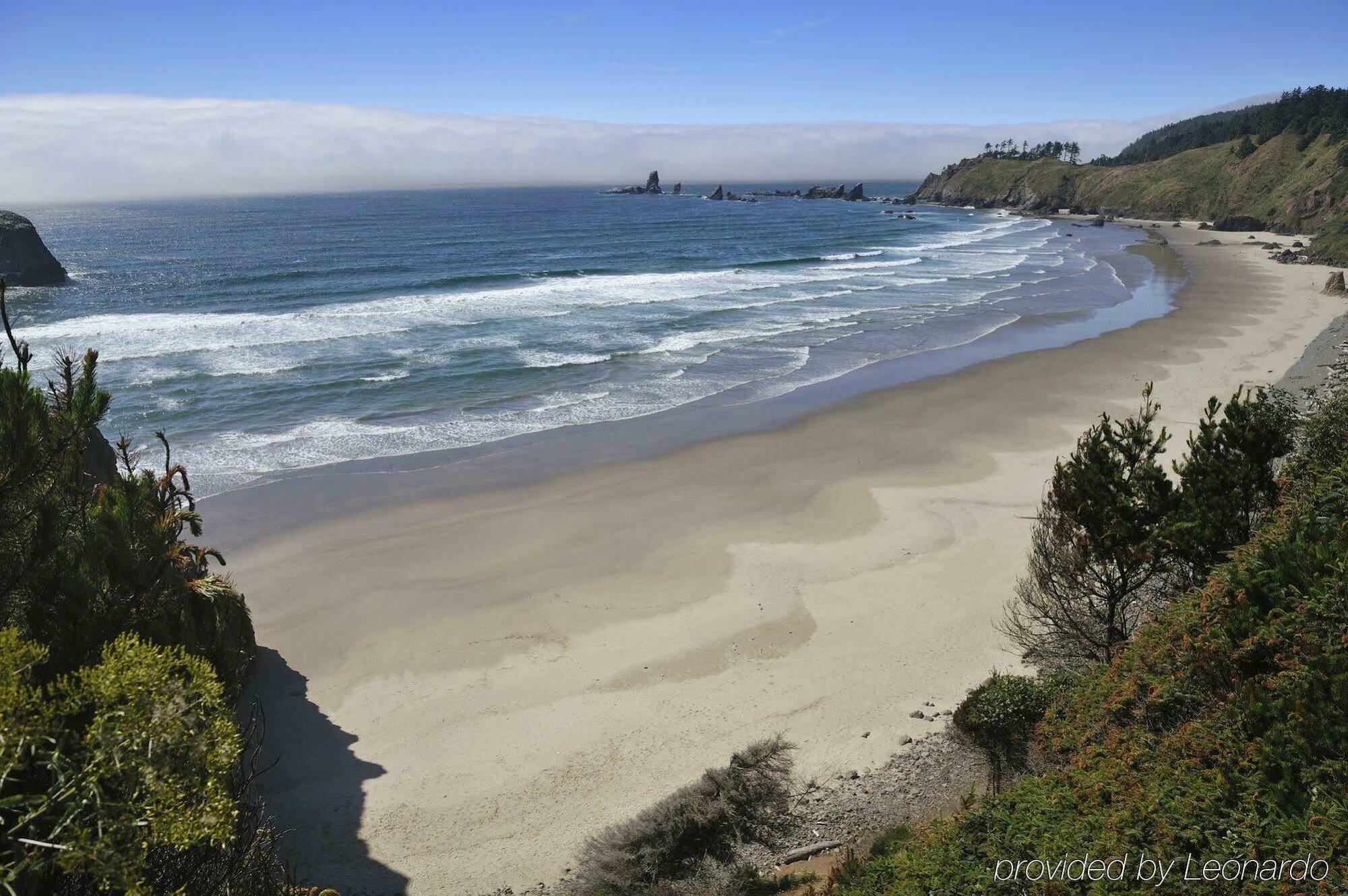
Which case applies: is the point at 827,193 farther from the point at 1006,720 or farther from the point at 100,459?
the point at 1006,720

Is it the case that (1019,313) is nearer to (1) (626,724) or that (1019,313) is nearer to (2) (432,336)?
(2) (432,336)

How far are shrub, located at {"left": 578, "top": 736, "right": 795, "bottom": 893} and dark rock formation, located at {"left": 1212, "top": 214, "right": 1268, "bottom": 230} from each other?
106354 mm

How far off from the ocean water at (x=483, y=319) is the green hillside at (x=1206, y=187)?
18301mm

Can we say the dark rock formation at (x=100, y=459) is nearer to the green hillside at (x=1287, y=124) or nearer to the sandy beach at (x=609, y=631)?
the sandy beach at (x=609, y=631)

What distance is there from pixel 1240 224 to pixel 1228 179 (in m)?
17.7

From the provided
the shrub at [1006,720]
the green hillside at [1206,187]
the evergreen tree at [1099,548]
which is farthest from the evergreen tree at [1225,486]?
the green hillside at [1206,187]

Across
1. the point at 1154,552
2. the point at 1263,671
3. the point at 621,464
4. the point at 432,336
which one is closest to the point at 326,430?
the point at 621,464

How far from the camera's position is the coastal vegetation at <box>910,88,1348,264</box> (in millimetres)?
83125

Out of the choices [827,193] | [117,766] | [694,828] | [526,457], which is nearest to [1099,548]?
[694,828]

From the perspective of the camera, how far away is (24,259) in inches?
2212

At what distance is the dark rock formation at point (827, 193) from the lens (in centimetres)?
18062

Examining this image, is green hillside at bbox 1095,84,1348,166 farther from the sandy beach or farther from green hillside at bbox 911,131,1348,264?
the sandy beach

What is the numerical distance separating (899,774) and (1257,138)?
131112mm

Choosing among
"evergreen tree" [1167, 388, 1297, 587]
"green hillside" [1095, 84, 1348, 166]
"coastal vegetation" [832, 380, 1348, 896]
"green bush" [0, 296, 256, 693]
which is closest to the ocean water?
"green bush" [0, 296, 256, 693]
